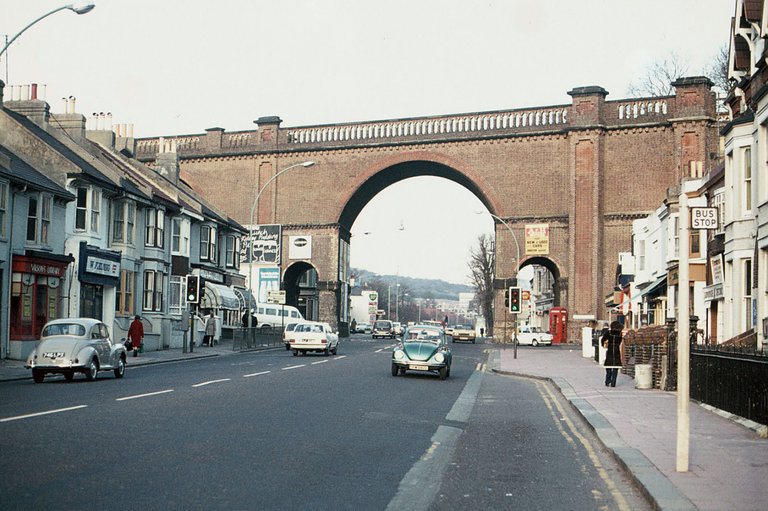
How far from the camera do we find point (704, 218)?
34.1 feet

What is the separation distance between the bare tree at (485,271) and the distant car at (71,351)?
78353 mm

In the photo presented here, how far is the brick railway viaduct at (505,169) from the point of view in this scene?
6116 centimetres

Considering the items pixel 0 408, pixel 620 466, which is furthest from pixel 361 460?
pixel 0 408

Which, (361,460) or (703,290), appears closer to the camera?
(361,460)

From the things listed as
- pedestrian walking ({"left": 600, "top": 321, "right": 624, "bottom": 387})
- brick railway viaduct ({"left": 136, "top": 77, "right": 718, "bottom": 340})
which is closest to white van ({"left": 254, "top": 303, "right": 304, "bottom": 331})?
brick railway viaduct ({"left": 136, "top": 77, "right": 718, "bottom": 340})

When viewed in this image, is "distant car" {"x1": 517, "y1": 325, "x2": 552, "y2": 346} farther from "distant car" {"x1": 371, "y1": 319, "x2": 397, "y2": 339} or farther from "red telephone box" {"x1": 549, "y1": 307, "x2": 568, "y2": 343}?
"distant car" {"x1": 371, "y1": 319, "x2": 397, "y2": 339}

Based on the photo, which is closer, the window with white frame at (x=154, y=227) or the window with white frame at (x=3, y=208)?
the window with white frame at (x=3, y=208)

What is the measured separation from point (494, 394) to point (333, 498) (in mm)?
14342

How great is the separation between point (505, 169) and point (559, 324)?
11672mm

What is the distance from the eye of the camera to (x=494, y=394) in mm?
21906

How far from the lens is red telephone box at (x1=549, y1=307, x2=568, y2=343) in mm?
→ 62719

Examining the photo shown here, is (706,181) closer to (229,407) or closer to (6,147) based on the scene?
(229,407)

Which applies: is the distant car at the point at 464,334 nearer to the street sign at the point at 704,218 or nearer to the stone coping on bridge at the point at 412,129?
the stone coping on bridge at the point at 412,129

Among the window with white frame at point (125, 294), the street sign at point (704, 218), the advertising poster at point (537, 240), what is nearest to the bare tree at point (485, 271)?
the advertising poster at point (537, 240)
